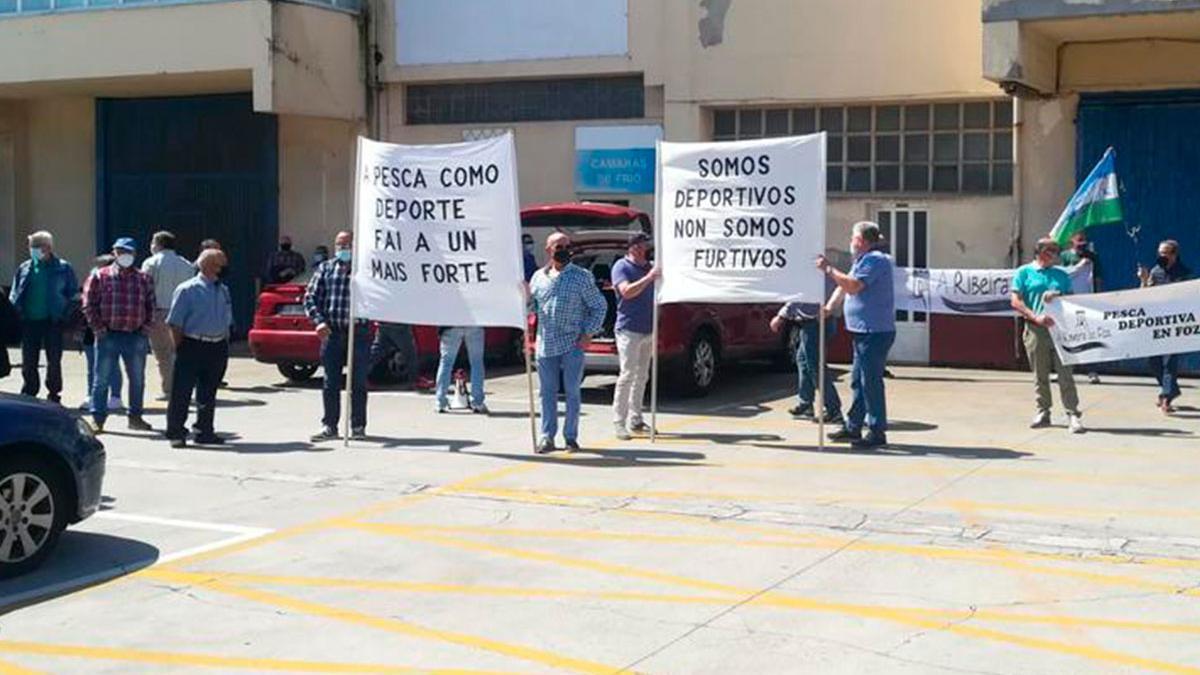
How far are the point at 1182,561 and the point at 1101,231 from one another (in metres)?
10.6

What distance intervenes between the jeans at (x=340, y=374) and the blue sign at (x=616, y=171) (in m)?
8.19

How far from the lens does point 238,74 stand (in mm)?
22000

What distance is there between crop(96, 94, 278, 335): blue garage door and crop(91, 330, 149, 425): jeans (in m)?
9.51

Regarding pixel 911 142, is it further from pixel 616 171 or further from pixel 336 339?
pixel 336 339

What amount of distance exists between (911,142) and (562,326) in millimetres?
8708

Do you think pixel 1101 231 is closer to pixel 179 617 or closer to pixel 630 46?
pixel 630 46

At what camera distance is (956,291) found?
1916 cm

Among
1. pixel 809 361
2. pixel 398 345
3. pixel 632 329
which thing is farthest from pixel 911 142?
pixel 632 329

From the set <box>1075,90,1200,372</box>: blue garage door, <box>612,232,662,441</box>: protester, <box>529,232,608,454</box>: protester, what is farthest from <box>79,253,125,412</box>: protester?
<box>1075,90,1200,372</box>: blue garage door

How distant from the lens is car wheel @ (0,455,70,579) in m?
8.80

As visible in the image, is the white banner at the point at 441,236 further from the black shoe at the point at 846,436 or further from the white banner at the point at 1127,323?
the white banner at the point at 1127,323

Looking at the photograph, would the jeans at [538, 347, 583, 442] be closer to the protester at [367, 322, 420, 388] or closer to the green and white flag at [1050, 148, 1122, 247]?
the protester at [367, 322, 420, 388]

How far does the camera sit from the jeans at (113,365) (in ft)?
47.5

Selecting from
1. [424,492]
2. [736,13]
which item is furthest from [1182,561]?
[736,13]
